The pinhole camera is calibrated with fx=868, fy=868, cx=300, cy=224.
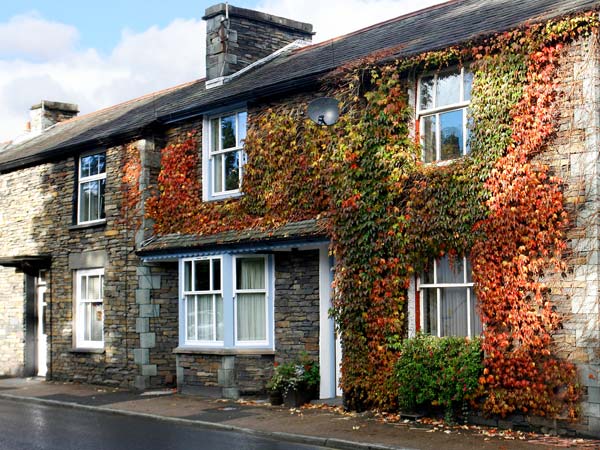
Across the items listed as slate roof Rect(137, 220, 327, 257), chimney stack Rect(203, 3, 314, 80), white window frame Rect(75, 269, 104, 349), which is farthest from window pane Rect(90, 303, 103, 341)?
chimney stack Rect(203, 3, 314, 80)

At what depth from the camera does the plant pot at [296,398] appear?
1464cm

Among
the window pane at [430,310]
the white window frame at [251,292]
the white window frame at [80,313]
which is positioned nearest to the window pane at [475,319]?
the window pane at [430,310]

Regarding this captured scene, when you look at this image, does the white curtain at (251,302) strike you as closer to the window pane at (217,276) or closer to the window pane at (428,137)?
the window pane at (217,276)

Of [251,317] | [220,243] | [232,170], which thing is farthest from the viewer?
[232,170]

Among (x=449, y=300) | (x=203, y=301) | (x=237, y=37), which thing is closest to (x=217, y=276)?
(x=203, y=301)

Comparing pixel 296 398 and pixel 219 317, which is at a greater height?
pixel 219 317

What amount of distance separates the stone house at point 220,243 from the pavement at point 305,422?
724 millimetres

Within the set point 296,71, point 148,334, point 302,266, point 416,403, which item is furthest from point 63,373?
point 416,403

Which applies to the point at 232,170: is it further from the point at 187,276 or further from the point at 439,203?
the point at 439,203

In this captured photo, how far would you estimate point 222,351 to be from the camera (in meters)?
16.4

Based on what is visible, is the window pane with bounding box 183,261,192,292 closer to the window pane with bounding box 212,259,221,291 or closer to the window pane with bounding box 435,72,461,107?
the window pane with bounding box 212,259,221,291

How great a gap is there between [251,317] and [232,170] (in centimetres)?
294

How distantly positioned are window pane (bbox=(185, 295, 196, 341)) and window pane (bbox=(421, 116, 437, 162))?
6.25 meters

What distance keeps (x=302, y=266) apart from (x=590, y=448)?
661 centimetres
